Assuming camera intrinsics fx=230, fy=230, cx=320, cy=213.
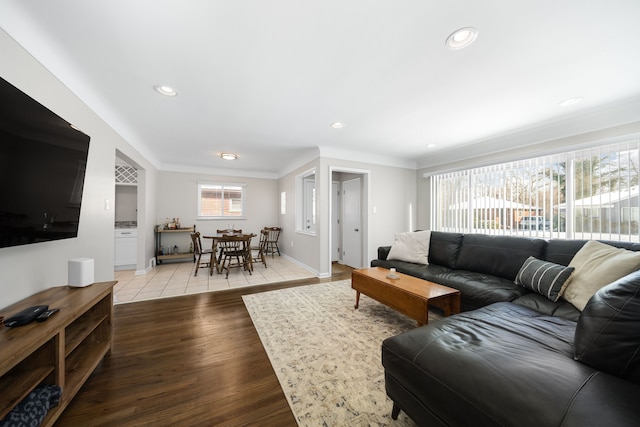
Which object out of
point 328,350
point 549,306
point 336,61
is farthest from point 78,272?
point 549,306

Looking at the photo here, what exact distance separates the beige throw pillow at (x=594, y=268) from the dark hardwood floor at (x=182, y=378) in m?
2.31

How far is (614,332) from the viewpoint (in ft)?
3.30

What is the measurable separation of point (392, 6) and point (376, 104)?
126 cm

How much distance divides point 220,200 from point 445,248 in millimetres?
5509

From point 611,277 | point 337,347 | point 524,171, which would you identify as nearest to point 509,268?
point 611,277

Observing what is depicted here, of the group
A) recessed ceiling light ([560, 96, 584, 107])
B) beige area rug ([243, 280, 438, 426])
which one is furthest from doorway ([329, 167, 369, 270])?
recessed ceiling light ([560, 96, 584, 107])

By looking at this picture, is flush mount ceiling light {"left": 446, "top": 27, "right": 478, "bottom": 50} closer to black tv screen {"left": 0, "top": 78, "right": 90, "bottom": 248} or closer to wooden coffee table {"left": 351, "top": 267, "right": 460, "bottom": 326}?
wooden coffee table {"left": 351, "top": 267, "right": 460, "bottom": 326}

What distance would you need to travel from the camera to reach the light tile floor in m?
3.39

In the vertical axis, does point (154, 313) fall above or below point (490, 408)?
below

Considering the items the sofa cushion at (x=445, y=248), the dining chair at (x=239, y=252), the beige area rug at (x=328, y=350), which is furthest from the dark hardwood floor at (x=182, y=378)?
the sofa cushion at (x=445, y=248)

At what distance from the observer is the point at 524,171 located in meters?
3.56

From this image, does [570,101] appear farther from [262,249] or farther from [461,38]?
[262,249]

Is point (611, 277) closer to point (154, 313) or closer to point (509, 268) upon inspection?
point (509, 268)

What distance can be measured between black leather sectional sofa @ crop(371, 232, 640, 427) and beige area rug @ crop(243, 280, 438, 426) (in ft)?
0.91
